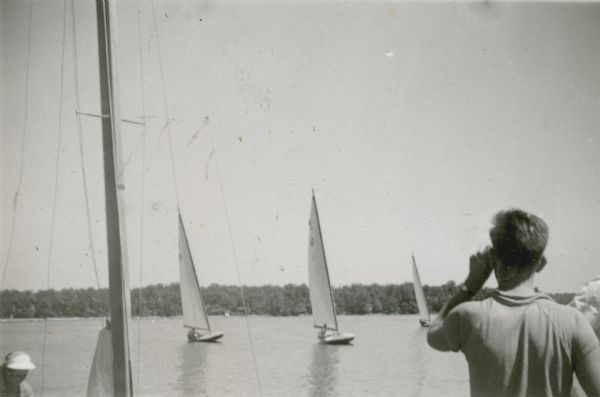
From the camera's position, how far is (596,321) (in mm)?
1841

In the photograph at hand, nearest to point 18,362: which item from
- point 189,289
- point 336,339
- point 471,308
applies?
point 471,308

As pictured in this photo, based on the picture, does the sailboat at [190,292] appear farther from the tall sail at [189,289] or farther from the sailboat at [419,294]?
the sailboat at [419,294]

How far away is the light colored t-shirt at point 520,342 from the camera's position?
67.0 inches

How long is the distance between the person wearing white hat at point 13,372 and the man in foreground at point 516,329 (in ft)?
12.1

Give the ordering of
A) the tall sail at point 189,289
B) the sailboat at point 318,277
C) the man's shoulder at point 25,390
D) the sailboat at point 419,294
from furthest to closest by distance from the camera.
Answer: the sailboat at point 419,294
the tall sail at point 189,289
the sailboat at point 318,277
the man's shoulder at point 25,390

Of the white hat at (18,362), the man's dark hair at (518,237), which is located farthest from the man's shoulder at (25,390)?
the man's dark hair at (518,237)

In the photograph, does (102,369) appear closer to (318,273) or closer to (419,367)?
(318,273)

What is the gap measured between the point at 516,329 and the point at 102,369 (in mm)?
3821

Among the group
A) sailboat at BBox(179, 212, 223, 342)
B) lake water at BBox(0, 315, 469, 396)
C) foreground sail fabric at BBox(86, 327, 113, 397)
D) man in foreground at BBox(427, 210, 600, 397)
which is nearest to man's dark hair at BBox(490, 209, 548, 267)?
man in foreground at BBox(427, 210, 600, 397)

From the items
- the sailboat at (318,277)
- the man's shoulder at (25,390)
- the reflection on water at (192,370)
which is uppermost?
the sailboat at (318,277)

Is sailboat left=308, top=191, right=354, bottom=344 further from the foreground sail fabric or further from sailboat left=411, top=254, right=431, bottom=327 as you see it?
the foreground sail fabric

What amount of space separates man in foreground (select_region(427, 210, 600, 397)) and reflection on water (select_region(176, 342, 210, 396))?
25.0m

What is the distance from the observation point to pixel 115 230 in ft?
15.1

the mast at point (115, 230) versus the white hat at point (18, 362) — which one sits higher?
the mast at point (115, 230)
